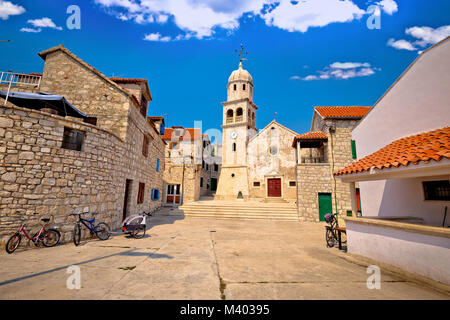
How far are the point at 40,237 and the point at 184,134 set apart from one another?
814 inches

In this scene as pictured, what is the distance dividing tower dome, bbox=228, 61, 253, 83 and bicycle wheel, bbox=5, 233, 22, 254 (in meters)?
25.6

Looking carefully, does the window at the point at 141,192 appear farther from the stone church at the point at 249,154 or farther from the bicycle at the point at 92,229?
the stone church at the point at 249,154

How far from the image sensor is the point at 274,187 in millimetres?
22328

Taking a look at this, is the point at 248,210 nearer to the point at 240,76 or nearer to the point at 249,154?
the point at 249,154

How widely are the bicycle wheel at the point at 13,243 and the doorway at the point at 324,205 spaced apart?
15266 mm

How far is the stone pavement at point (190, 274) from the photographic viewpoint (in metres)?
3.21

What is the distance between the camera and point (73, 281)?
11.6 ft

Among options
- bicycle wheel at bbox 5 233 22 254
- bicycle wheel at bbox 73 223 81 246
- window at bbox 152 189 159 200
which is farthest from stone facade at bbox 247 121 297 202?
bicycle wheel at bbox 5 233 22 254

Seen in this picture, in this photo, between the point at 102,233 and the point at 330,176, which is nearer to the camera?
the point at 102,233

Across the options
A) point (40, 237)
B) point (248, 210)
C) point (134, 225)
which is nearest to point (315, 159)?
point (248, 210)

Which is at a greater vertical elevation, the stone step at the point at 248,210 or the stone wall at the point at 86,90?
the stone wall at the point at 86,90

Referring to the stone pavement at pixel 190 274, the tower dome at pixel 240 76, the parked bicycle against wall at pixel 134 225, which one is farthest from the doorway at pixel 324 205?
the tower dome at pixel 240 76

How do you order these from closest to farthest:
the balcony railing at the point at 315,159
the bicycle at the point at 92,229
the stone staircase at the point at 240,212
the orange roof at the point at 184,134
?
the bicycle at the point at 92,229
the stone staircase at the point at 240,212
the balcony railing at the point at 315,159
the orange roof at the point at 184,134
